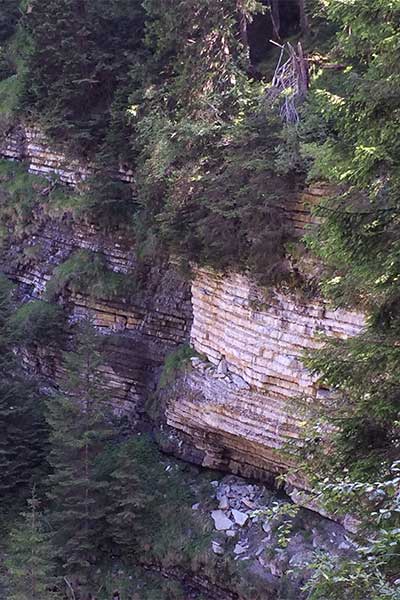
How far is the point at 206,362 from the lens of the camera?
14.2 meters

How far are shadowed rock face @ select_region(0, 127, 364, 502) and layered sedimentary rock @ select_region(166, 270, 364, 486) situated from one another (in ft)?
0.08

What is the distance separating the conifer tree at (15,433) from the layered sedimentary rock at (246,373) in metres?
3.66

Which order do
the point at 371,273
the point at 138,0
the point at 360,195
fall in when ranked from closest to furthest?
the point at 371,273
the point at 360,195
the point at 138,0

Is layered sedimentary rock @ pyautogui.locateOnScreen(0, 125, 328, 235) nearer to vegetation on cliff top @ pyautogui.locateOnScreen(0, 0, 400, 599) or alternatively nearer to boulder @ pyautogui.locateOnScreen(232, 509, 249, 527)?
vegetation on cliff top @ pyautogui.locateOnScreen(0, 0, 400, 599)

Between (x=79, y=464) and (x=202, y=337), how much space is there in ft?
13.0

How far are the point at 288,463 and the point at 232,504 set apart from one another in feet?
5.87

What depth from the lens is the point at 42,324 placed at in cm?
1759

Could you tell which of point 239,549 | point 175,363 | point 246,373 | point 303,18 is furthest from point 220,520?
point 303,18

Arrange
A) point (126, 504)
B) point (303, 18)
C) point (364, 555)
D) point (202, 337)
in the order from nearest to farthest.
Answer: point (364, 555)
point (126, 504)
point (202, 337)
point (303, 18)

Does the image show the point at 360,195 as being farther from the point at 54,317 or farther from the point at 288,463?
the point at 54,317

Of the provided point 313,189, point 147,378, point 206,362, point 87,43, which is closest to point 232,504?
point 206,362

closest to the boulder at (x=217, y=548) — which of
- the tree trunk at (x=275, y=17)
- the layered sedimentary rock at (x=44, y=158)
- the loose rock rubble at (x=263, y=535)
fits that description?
the loose rock rubble at (x=263, y=535)

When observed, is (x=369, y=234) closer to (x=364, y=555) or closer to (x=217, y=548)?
(x=364, y=555)

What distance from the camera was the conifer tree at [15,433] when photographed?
1531 centimetres
